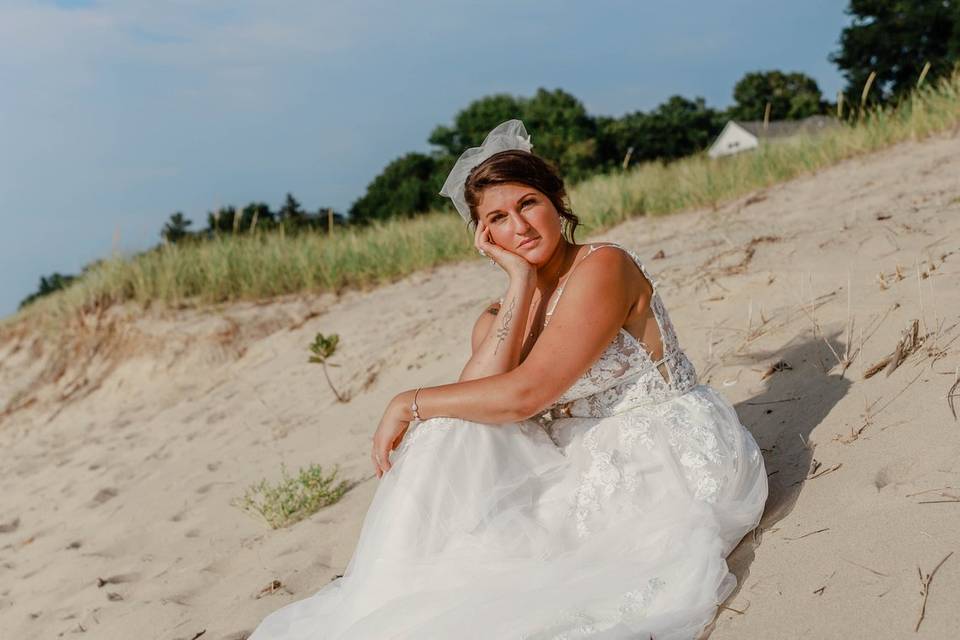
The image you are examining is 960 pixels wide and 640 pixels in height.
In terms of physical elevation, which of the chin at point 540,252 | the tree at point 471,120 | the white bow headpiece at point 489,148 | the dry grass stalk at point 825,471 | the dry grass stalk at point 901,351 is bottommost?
the dry grass stalk at point 825,471

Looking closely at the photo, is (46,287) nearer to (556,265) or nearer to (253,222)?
(253,222)

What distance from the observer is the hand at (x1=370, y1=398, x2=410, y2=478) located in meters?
3.03

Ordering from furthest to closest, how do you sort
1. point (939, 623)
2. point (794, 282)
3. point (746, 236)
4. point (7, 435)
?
point (7, 435)
point (746, 236)
point (794, 282)
point (939, 623)

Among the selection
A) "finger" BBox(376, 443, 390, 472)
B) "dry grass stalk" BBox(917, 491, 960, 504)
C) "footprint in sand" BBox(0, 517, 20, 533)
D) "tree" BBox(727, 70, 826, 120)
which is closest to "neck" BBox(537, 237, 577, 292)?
"finger" BBox(376, 443, 390, 472)

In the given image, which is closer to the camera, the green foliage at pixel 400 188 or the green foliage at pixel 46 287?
the green foliage at pixel 46 287

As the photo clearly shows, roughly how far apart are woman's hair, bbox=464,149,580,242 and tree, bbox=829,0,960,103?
36927 mm

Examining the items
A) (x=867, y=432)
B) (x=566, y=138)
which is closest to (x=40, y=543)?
(x=867, y=432)

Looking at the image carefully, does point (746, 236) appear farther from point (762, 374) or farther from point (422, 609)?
point (422, 609)

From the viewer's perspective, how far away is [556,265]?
3291mm

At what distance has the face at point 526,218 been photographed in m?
3.18

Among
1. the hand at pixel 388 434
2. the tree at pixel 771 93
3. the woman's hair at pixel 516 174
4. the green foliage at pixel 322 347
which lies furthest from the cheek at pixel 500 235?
the tree at pixel 771 93

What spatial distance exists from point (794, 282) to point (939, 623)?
11.2 ft

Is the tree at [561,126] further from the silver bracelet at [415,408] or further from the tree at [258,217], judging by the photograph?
the silver bracelet at [415,408]

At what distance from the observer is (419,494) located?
273 cm
